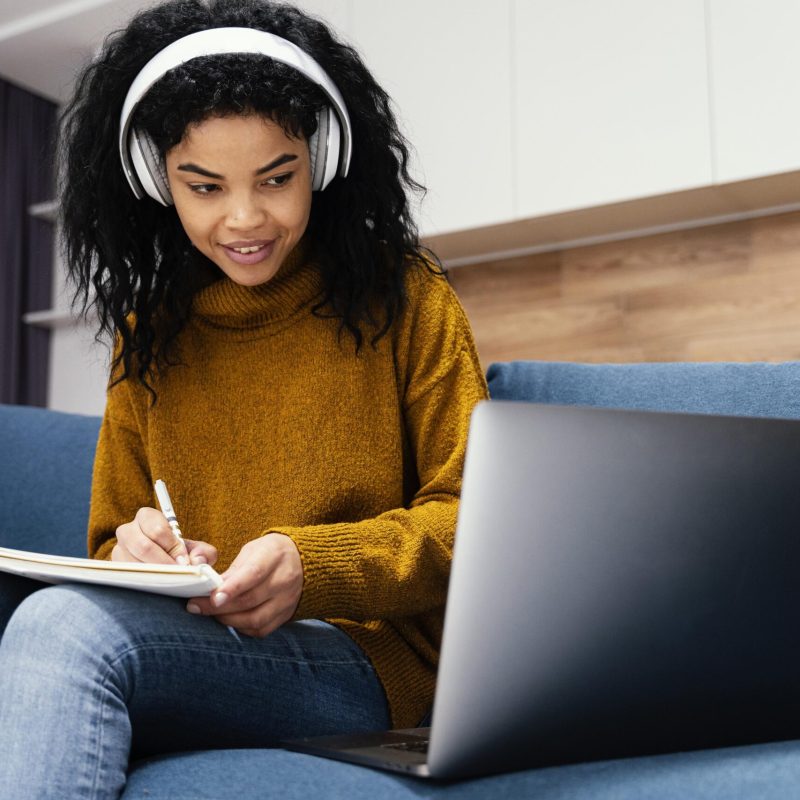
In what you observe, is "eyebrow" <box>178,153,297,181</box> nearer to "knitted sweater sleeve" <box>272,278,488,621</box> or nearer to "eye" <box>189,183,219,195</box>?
"eye" <box>189,183,219,195</box>

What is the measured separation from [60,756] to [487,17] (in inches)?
92.6

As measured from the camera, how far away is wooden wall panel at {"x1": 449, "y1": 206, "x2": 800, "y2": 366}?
2.52 meters

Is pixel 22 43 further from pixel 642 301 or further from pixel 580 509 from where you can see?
pixel 580 509

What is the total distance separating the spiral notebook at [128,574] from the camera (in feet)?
2.41

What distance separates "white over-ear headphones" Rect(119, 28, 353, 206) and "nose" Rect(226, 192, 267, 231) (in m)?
0.10

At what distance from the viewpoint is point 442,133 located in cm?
271

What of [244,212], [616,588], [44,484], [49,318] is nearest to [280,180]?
[244,212]

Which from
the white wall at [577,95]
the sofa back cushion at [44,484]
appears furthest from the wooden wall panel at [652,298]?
the sofa back cushion at [44,484]

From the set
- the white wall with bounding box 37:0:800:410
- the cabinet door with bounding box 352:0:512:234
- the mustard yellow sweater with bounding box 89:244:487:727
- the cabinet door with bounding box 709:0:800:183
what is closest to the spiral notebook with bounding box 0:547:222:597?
the mustard yellow sweater with bounding box 89:244:487:727

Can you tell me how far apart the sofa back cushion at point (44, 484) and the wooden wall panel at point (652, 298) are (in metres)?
1.53

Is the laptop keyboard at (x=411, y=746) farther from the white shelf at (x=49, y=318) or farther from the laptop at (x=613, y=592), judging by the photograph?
the white shelf at (x=49, y=318)

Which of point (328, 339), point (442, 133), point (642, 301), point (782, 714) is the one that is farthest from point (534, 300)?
point (782, 714)

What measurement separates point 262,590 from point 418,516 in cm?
21

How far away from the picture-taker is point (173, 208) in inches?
47.9
